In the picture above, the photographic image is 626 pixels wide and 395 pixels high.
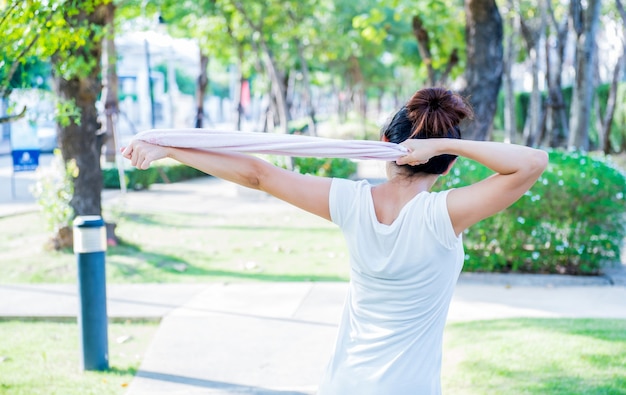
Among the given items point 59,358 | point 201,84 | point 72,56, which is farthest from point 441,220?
point 201,84

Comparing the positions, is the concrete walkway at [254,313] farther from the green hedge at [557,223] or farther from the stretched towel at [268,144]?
the stretched towel at [268,144]

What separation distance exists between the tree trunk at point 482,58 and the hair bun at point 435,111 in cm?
818

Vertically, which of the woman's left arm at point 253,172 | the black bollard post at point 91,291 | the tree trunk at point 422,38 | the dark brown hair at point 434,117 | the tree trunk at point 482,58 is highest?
the tree trunk at point 422,38

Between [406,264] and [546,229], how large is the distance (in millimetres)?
6474

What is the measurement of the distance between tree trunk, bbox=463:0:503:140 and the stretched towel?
8.19 m

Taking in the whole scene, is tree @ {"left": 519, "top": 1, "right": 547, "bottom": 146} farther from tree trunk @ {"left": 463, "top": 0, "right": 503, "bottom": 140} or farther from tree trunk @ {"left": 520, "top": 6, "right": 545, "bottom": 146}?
tree trunk @ {"left": 463, "top": 0, "right": 503, "bottom": 140}

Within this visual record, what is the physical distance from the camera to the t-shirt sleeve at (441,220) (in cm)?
240

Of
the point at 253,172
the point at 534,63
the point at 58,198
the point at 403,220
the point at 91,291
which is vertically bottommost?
the point at 91,291

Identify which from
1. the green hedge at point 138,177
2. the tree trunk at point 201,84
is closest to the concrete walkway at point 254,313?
the green hedge at point 138,177

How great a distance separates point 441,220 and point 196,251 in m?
8.72

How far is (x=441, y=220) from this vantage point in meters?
2.40

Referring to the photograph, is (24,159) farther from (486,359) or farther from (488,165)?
(488,165)

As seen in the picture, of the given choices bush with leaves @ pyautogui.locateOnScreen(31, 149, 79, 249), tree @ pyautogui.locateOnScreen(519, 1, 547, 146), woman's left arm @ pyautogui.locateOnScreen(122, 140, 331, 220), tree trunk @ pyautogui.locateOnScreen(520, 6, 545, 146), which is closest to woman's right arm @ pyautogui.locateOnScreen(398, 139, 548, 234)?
woman's left arm @ pyautogui.locateOnScreen(122, 140, 331, 220)

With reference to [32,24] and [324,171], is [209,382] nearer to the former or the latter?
[32,24]
